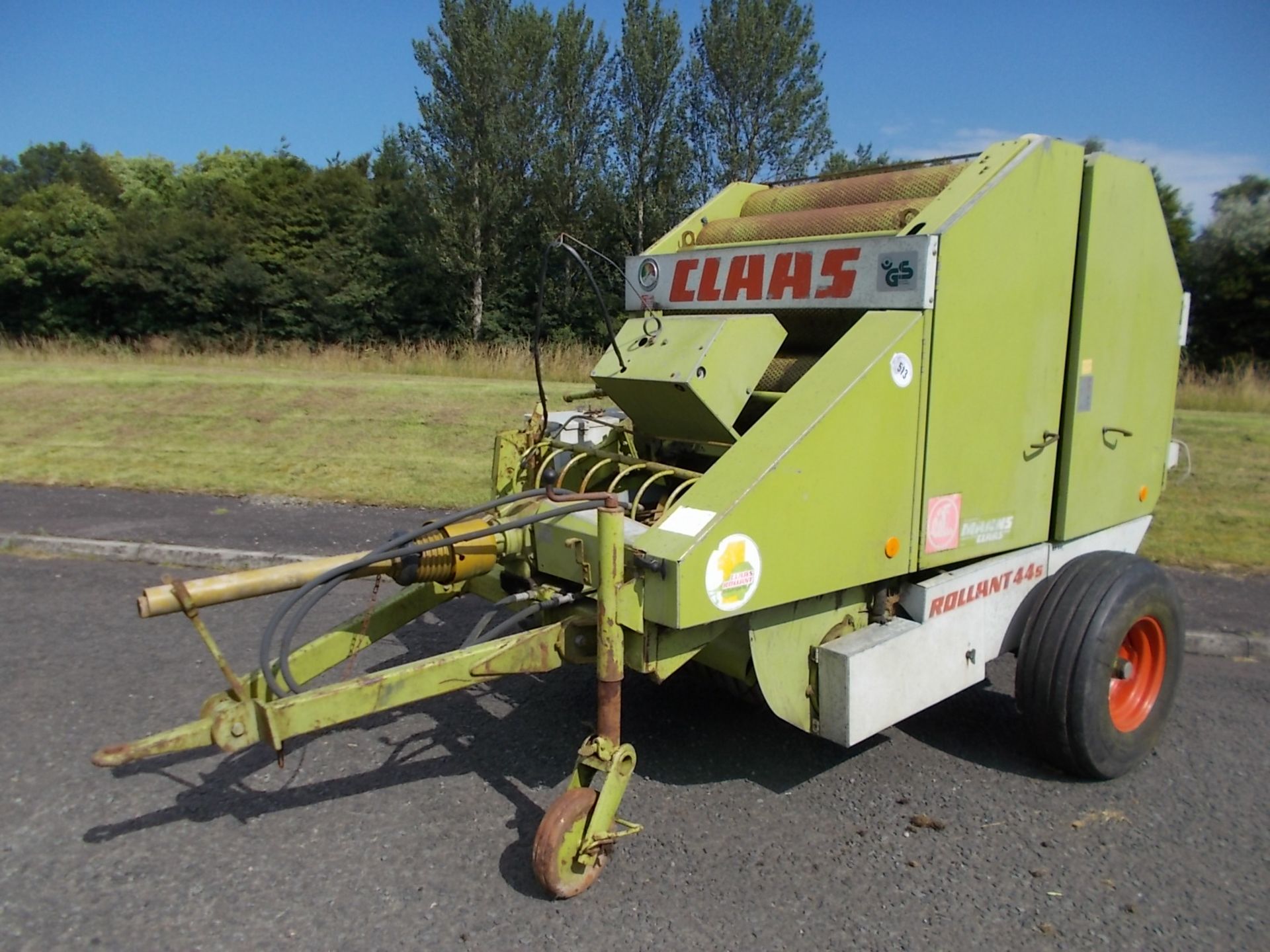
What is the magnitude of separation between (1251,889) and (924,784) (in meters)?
1.05

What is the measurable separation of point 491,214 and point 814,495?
2646 cm

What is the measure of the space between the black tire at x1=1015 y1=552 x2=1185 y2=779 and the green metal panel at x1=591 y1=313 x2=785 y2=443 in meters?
1.44

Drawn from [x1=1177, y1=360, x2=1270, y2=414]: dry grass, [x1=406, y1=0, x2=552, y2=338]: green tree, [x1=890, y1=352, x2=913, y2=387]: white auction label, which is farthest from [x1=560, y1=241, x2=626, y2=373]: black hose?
[x1=406, y1=0, x2=552, y2=338]: green tree

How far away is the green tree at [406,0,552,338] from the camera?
87.2ft

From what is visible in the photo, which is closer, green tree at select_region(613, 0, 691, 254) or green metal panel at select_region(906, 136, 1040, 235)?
green metal panel at select_region(906, 136, 1040, 235)

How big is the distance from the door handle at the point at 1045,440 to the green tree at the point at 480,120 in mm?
25571

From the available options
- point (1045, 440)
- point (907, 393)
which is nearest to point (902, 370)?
point (907, 393)

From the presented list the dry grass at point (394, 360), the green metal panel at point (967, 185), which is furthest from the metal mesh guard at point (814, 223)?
the dry grass at point (394, 360)

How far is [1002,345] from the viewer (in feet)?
11.2

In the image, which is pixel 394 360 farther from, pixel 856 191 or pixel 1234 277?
pixel 1234 277

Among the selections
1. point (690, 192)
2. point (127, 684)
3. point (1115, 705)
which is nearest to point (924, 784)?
point (1115, 705)

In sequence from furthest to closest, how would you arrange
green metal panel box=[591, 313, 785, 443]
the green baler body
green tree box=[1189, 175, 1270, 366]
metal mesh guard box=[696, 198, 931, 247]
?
green tree box=[1189, 175, 1270, 366] → metal mesh guard box=[696, 198, 931, 247] → green metal panel box=[591, 313, 785, 443] → the green baler body

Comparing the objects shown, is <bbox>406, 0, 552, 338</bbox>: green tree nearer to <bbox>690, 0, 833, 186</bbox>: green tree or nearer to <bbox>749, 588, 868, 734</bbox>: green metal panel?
<bbox>690, 0, 833, 186</bbox>: green tree

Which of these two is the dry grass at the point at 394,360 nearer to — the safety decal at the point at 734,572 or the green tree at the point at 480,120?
the green tree at the point at 480,120
